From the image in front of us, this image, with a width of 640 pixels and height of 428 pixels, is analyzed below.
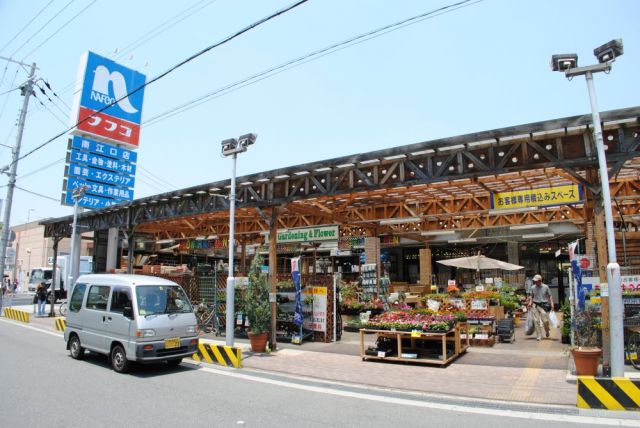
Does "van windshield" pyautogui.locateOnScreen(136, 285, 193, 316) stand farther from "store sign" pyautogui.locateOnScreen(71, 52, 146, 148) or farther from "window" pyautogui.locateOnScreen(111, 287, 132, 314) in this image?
"store sign" pyautogui.locateOnScreen(71, 52, 146, 148)

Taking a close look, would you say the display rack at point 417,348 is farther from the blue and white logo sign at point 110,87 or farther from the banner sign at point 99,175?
the blue and white logo sign at point 110,87

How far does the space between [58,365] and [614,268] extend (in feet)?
38.0

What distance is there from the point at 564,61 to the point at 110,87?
89.8 ft

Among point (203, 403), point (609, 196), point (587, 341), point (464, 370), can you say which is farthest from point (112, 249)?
point (609, 196)

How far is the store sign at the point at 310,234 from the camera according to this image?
62.5 ft

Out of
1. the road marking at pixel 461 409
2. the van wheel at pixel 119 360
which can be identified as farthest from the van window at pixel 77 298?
the road marking at pixel 461 409

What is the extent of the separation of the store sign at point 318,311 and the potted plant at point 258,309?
7.18ft

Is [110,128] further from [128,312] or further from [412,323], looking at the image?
[412,323]

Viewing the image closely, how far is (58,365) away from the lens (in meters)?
9.67

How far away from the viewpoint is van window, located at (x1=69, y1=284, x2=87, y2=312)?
1082 cm

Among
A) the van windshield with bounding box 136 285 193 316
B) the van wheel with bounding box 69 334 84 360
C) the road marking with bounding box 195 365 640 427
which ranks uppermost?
the van windshield with bounding box 136 285 193 316

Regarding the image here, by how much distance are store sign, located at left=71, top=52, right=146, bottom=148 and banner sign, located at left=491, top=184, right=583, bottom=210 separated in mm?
21742

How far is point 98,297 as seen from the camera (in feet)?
33.8

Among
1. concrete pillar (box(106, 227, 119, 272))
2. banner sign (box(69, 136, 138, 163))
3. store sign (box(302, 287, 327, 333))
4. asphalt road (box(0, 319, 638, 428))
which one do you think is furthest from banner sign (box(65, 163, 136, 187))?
store sign (box(302, 287, 327, 333))
